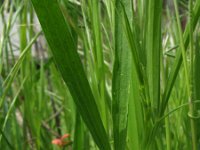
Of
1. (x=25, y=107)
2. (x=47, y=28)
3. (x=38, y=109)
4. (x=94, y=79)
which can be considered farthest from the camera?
(x=38, y=109)

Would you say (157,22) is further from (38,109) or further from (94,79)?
(38,109)

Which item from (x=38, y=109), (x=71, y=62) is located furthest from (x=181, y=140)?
(x=38, y=109)

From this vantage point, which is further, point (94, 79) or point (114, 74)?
point (94, 79)

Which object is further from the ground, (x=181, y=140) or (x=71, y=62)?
(x=71, y=62)
